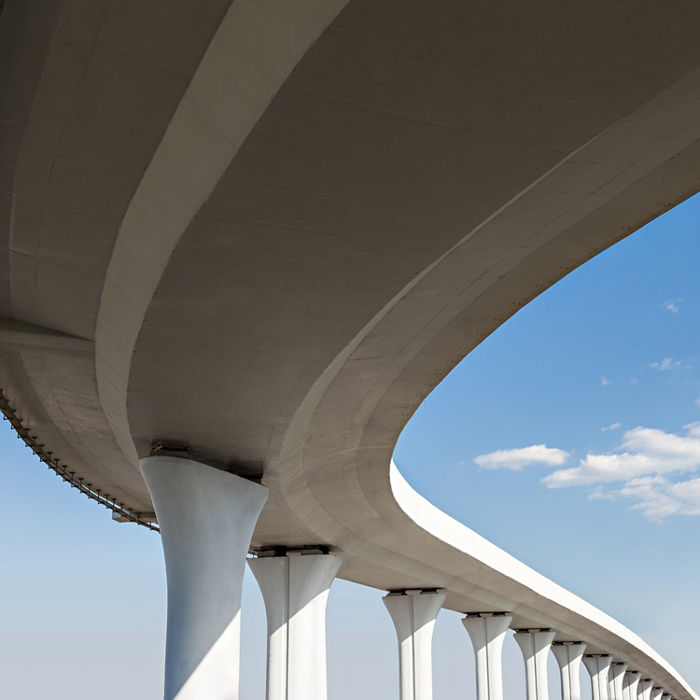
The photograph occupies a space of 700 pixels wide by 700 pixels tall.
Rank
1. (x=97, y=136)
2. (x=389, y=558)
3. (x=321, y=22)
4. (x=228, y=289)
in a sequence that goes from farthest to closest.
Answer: (x=389, y=558), (x=228, y=289), (x=97, y=136), (x=321, y=22)

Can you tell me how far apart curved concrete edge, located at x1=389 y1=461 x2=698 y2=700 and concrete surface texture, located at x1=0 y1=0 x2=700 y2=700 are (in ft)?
28.2

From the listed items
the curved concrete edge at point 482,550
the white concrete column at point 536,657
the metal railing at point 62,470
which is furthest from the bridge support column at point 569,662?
the metal railing at point 62,470

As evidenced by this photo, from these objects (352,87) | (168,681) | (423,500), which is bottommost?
(168,681)

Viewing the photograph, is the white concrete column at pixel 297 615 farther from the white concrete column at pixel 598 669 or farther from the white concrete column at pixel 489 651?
the white concrete column at pixel 598 669

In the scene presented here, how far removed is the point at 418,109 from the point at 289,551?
22585mm

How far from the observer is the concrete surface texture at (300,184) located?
278 inches

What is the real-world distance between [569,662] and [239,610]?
5082 centimetres

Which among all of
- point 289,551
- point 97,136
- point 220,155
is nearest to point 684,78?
point 220,155

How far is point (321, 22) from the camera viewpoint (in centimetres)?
677

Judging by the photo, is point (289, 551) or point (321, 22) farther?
point (289, 551)

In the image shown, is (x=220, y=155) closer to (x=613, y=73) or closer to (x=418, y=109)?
(x=418, y=109)

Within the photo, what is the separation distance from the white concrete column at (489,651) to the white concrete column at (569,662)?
17.6m

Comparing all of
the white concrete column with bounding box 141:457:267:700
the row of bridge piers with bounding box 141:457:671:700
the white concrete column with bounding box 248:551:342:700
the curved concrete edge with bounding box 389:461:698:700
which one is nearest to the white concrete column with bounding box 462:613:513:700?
the row of bridge piers with bounding box 141:457:671:700

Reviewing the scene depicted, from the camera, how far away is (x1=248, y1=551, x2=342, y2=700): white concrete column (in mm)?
27656
